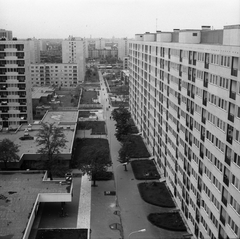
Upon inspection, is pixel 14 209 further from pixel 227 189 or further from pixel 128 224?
pixel 227 189

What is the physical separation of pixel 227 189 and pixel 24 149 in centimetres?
2969

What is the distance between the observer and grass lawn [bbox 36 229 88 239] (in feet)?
94.6

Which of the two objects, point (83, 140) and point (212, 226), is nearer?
point (212, 226)

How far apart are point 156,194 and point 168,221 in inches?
225

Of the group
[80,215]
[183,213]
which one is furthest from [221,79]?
[80,215]

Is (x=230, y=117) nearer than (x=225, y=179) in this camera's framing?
Yes

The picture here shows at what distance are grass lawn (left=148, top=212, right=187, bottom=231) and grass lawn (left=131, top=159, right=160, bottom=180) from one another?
8.95 m

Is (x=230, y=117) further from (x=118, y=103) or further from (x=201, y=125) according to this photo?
(x=118, y=103)

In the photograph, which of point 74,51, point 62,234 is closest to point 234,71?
point 62,234

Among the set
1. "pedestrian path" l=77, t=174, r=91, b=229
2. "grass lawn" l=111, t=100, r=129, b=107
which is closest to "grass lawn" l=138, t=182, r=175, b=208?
"pedestrian path" l=77, t=174, r=91, b=229

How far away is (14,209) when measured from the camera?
29703 millimetres

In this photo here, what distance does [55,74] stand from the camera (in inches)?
4668

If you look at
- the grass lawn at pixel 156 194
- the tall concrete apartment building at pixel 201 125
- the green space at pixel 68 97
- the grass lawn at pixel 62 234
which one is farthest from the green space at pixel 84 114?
the grass lawn at pixel 62 234

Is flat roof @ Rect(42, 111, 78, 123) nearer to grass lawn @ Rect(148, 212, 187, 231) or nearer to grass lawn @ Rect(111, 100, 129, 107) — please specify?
grass lawn @ Rect(111, 100, 129, 107)
